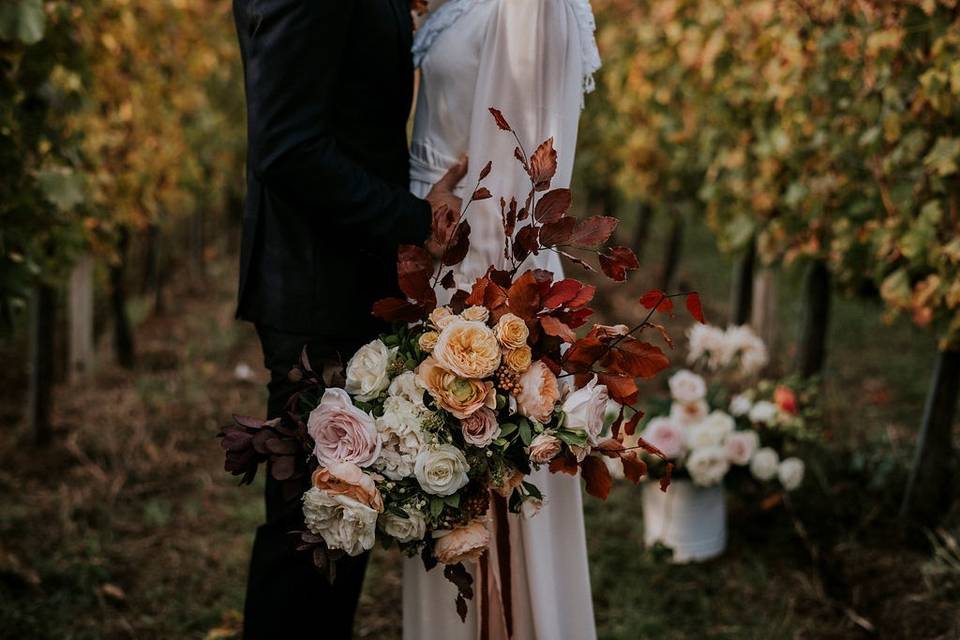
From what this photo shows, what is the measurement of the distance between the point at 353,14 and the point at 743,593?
2391mm

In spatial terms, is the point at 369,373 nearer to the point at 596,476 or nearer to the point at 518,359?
the point at 518,359

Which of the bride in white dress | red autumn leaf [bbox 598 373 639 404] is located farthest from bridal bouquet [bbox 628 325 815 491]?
red autumn leaf [bbox 598 373 639 404]

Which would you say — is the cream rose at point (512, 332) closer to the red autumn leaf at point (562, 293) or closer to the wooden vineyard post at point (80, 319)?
the red autumn leaf at point (562, 293)

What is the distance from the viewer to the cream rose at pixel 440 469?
162cm

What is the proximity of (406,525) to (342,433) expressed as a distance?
0.21 m

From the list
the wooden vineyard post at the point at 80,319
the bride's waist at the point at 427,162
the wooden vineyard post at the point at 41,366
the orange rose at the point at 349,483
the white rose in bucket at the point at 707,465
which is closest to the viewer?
the orange rose at the point at 349,483

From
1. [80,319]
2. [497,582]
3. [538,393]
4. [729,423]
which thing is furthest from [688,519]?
[80,319]

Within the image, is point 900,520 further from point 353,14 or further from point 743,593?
point 353,14

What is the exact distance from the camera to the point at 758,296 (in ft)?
17.5

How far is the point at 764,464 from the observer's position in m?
3.33

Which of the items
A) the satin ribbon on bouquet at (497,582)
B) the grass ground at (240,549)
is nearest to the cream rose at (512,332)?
the satin ribbon on bouquet at (497,582)

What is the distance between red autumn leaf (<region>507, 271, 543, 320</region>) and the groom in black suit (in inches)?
7.5

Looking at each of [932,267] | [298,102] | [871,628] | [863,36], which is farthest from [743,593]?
[298,102]

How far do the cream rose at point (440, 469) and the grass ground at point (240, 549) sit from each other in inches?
57.4
